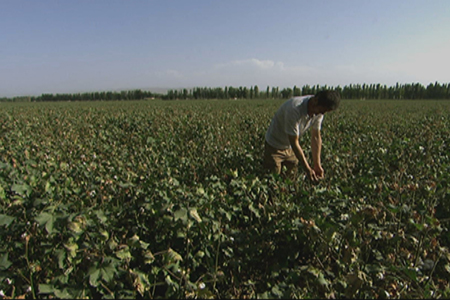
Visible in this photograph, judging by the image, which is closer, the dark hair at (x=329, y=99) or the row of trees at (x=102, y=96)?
the dark hair at (x=329, y=99)

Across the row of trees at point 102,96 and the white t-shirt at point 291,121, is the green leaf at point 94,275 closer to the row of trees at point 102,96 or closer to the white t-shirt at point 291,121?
the white t-shirt at point 291,121

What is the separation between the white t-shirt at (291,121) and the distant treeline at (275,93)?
52.6 m

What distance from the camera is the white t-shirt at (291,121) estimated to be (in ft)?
12.0

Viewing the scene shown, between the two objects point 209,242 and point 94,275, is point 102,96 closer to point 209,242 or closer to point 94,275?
point 209,242

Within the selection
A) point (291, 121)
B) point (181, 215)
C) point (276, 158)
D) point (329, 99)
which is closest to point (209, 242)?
point (181, 215)

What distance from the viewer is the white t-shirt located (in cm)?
366

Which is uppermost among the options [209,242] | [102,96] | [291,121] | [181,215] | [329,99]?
[102,96]

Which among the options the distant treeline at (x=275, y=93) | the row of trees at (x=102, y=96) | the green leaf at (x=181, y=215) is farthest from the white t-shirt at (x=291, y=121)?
the row of trees at (x=102, y=96)

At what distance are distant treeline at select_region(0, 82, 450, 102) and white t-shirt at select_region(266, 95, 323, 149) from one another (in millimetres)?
52609

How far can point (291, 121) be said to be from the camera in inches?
144

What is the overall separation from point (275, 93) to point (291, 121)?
233 feet

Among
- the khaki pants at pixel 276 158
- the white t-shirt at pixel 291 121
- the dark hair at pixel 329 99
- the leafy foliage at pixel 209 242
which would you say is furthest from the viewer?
the khaki pants at pixel 276 158

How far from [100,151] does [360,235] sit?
550cm

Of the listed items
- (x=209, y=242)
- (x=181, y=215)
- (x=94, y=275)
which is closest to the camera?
(x=94, y=275)
